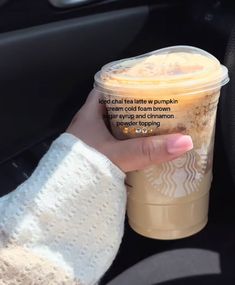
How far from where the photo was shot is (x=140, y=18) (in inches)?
52.0

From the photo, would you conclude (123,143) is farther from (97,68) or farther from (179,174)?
(97,68)

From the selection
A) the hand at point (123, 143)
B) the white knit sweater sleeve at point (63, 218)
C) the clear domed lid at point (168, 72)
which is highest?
the clear domed lid at point (168, 72)

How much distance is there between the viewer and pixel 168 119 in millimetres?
855

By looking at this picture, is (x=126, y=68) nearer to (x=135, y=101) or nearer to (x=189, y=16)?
(x=135, y=101)

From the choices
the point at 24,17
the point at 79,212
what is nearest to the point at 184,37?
the point at 24,17

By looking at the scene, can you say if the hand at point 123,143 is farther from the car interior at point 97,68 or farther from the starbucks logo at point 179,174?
the car interior at point 97,68

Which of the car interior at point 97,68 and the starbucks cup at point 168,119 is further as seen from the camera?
the car interior at point 97,68

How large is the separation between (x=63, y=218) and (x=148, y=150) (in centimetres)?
16

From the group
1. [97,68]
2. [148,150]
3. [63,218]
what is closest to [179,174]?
[148,150]

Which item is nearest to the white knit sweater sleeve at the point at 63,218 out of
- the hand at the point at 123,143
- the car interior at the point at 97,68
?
the hand at the point at 123,143

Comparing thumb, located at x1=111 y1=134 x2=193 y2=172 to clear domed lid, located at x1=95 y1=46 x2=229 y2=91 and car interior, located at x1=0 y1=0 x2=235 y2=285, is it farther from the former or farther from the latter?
car interior, located at x1=0 y1=0 x2=235 y2=285

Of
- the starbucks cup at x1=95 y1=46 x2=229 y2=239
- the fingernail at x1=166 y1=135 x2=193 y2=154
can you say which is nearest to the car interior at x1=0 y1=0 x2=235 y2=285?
the starbucks cup at x1=95 y1=46 x2=229 y2=239

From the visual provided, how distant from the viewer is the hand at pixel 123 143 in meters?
0.85

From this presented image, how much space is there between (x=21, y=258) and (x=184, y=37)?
27.1 inches
